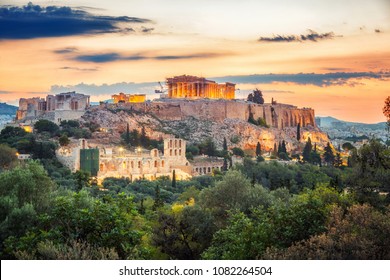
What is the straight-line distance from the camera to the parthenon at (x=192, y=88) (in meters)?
38.2

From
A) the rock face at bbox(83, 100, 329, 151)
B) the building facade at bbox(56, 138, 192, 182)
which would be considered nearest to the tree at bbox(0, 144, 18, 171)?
the building facade at bbox(56, 138, 192, 182)

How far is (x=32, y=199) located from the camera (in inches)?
265

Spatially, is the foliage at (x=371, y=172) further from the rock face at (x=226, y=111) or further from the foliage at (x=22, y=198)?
the rock face at (x=226, y=111)

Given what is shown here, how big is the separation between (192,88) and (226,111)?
2.47 meters

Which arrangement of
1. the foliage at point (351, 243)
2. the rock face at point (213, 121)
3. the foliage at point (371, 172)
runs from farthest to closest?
the rock face at point (213, 121) < the foliage at point (371, 172) < the foliage at point (351, 243)

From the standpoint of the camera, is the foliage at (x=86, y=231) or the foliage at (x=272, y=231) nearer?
the foliage at (x=86, y=231)

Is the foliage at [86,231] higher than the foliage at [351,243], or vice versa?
the foliage at [351,243]

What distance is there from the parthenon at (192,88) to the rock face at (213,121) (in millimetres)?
1307

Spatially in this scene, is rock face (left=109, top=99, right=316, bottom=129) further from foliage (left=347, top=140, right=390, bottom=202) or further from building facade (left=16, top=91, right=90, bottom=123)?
foliage (left=347, top=140, right=390, bottom=202)

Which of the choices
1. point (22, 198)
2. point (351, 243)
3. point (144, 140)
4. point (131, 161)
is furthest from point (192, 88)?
point (351, 243)

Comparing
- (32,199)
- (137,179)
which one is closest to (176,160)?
(137,179)

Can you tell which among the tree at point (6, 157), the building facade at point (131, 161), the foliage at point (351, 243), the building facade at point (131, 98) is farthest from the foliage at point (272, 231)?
the building facade at point (131, 98)

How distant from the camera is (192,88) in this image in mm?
38094
